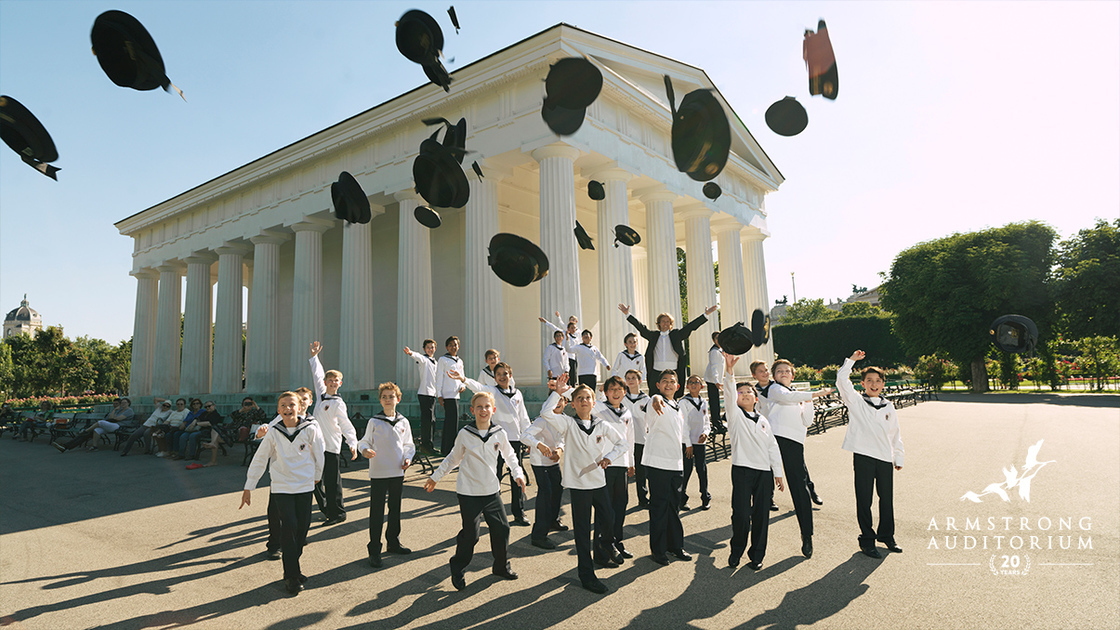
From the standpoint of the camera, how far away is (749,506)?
19.1 ft

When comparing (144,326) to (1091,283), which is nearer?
(1091,283)

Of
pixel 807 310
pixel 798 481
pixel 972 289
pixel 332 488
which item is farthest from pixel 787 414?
pixel 807 310

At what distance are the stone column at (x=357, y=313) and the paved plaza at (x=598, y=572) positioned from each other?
12.0 meters

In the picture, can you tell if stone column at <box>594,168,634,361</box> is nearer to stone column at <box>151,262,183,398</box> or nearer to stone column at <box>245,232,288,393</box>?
stone column at <box>245,232,288,393</box>

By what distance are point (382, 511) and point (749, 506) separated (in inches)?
156

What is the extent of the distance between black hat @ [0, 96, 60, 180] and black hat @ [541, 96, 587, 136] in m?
12.8

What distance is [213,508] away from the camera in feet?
29.0

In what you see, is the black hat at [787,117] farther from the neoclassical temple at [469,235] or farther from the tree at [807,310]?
the tree at [807,310]

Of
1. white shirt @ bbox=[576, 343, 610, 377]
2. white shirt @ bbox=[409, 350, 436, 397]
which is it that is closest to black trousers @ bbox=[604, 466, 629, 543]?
white shirt @ bbox=[576, 343, 610, 377]

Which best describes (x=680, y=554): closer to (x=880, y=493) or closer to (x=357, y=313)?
(x=880, y=493)

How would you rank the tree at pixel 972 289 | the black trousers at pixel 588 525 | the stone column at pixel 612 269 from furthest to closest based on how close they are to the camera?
the tree at pixel 972 289
the stone column at pixel 612 269
the black trousers at pixel 588 525

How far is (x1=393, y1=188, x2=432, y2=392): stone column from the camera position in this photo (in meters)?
20.2

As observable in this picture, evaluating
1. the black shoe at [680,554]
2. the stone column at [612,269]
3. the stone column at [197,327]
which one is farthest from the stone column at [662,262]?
the stone column at [197,327]

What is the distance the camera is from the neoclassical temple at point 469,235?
18.2 m
